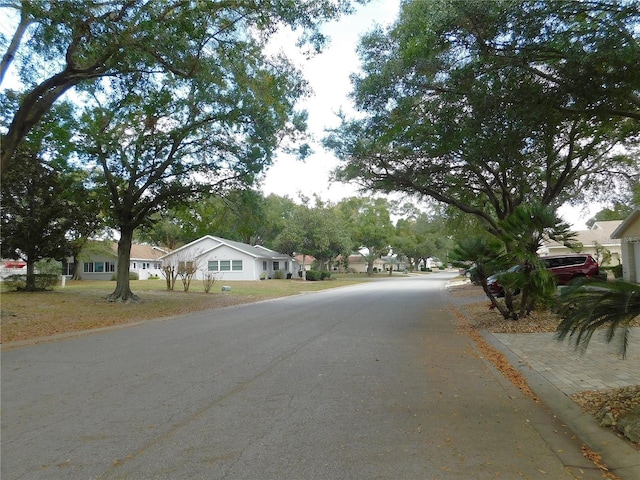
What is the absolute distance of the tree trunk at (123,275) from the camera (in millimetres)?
20828

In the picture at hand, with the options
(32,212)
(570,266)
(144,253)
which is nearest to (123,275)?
(32,212)

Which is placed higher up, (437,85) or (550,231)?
(437,85)

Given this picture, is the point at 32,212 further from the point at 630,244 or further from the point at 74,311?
the point at 630,244

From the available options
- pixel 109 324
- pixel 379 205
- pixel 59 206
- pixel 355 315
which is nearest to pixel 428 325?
pixel 355 315

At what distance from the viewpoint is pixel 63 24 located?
9031 millimetres

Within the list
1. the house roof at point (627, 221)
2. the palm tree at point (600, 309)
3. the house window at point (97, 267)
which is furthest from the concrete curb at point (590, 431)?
the house window at point (97, 267)

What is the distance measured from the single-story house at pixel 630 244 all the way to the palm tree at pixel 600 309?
71.9 ft

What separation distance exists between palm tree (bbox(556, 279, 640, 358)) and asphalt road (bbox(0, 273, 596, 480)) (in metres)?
1.08

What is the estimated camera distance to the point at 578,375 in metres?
6.51

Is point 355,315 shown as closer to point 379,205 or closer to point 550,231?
point 550,231

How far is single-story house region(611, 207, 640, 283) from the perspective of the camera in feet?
74.9

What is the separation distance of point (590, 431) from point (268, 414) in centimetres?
329

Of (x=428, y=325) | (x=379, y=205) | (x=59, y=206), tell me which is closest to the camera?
(x=428, y=325)

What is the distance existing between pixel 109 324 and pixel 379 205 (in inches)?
2059
